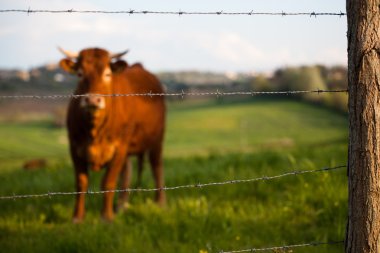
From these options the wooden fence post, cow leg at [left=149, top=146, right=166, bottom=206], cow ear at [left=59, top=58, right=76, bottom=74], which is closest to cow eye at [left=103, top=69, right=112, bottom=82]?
cow ear at [left=59, top=58, right=76, bottom=74]

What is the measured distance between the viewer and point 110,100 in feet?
22.2

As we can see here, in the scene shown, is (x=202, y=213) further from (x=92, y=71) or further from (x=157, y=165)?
(x=157, y=165)

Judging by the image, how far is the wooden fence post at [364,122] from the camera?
325 cm

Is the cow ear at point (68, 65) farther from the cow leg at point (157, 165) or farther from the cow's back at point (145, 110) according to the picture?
the cow leg at point (157, 165)

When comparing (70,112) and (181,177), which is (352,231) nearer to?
(70,112)

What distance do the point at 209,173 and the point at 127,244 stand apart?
3426mm

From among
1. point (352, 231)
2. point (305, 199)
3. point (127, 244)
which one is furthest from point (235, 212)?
point (352, 231)

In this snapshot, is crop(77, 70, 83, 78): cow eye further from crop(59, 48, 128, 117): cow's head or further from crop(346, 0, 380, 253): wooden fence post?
crop(346, 0, 380, 253): wooden fence post

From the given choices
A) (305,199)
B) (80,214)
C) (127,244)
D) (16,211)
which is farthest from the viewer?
(16,211)

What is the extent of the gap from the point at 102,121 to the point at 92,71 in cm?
61

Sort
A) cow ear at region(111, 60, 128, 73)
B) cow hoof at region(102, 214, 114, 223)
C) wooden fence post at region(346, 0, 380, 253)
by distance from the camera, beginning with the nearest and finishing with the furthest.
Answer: wooden fence post at region(346, 0, 380, 253), cow hoof at region(102, 214, 114, 223), cow ear at region(111, 60, 128, 73)

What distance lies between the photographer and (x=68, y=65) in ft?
22.0

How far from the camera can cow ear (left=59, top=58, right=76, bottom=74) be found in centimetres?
664

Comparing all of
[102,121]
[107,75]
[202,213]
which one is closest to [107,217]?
[102,121]
